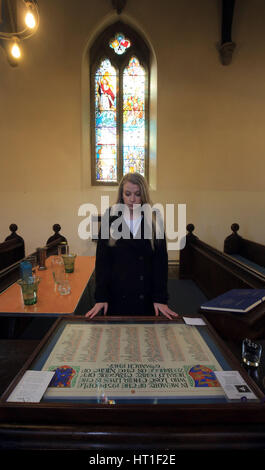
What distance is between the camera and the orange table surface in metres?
1.66

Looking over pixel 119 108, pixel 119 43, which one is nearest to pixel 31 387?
pixel 119 108

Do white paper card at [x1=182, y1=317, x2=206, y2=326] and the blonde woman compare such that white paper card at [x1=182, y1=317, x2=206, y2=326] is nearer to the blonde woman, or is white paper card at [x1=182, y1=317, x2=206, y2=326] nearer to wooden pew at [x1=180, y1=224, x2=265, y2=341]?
wooden pew at [x1=180, y1=224, x2=265, y2=341]

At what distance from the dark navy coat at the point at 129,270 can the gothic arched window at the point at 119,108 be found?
4.43 metres

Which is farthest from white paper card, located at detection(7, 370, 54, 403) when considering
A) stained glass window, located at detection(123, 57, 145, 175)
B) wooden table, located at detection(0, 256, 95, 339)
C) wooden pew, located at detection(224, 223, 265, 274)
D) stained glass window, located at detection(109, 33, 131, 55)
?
stained glass window, located at detection(109, 33, 131, 55)

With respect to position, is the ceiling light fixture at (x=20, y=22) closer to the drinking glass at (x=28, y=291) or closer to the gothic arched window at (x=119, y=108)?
the gothic arched window at (x=119, y=108)

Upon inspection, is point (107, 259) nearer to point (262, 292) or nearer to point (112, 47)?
point (262, 292)

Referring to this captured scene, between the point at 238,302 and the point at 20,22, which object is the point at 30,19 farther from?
the point at 238,302

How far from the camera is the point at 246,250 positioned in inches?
175

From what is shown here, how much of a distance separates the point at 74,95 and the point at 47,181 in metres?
1.69

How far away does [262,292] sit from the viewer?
1.07m

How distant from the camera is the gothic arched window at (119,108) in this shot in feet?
18.6

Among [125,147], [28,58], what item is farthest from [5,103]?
[125,147]

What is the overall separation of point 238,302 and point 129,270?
801 mm

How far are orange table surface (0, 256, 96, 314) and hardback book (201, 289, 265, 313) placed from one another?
0.91 meters
